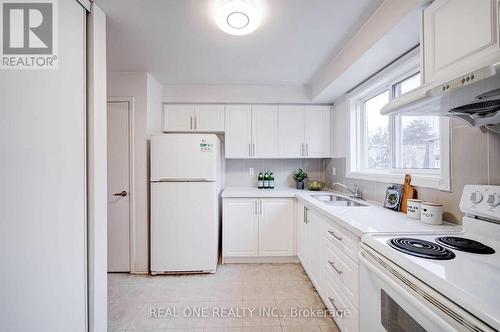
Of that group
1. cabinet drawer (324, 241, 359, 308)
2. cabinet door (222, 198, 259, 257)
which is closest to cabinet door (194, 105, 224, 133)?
cabinet door (222, 198, 259, 257)

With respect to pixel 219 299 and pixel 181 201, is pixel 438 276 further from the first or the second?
pixel 181 201

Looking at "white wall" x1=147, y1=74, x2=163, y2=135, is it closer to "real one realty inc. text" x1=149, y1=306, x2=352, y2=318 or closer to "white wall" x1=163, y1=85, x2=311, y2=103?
"white wall" x1=163, y1=85, x2=311, y2=103

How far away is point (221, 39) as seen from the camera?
5.89 ft

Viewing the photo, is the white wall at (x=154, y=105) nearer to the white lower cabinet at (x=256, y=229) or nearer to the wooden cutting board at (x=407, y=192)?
the white lower cabinet at (x=256, y=229)

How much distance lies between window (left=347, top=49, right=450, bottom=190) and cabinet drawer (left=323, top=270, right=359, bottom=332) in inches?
39.6

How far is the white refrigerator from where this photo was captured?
2.36 m

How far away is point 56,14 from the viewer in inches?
47.0

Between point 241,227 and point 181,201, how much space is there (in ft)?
2.70

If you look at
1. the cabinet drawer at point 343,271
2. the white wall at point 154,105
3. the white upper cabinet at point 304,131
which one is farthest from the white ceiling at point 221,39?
the cabinet drawer at point 343,271

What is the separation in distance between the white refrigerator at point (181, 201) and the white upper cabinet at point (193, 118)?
1.85 feet

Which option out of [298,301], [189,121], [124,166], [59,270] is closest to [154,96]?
[189,121]

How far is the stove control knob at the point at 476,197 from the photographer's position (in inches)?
41.3

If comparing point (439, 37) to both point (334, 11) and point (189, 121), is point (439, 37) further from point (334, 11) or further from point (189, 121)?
point (189, 121)

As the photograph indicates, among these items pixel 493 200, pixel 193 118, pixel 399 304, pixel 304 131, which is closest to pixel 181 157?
pixel 193 118
